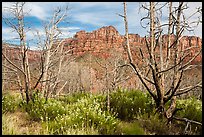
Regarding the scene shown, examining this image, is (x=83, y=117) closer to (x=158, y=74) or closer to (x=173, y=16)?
(x=158, y=74)

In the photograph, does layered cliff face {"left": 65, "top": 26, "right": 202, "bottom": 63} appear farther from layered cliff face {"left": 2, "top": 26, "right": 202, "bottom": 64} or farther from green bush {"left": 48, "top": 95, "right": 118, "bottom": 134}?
green bush {"left": 48, "top": 95, "right": 118, "bottom": 134}

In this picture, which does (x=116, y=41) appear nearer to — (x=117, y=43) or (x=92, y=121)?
(x=117, y=43)

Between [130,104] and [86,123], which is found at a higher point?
[130,104]

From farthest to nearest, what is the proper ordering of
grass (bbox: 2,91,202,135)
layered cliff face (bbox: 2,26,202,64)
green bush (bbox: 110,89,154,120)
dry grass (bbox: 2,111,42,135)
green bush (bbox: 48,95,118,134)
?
layered cliff face (bbox: 2,26,202,64), green bush (bbox: 110,89,154,120), green bush (bbox: 48,95,118,134), grass (bbox: 2,91,202,135), dry grass (bbox: 2,111,42,135)

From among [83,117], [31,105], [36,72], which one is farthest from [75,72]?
[83,117]

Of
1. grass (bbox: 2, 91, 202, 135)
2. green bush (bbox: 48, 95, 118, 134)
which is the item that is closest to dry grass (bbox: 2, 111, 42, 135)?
grass (bbox: 2, 91, 202, 135)

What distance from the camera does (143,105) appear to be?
5906 millimetres

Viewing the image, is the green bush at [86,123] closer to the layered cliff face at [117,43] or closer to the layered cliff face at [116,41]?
the layered cliff face at [117,43]

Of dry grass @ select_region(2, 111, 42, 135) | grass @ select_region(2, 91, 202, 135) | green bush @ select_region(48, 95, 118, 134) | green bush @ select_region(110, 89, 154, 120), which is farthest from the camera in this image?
green bush @ select_region(110, 89, 154, 120)

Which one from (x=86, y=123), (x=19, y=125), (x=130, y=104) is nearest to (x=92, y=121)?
(x=86, y=123)

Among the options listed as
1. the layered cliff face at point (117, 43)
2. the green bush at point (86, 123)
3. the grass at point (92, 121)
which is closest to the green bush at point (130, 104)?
the grass at point (92, 121)

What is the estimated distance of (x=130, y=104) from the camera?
6.05 m

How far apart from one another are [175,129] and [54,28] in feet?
22.5

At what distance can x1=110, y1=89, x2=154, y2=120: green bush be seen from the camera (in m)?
5.72
